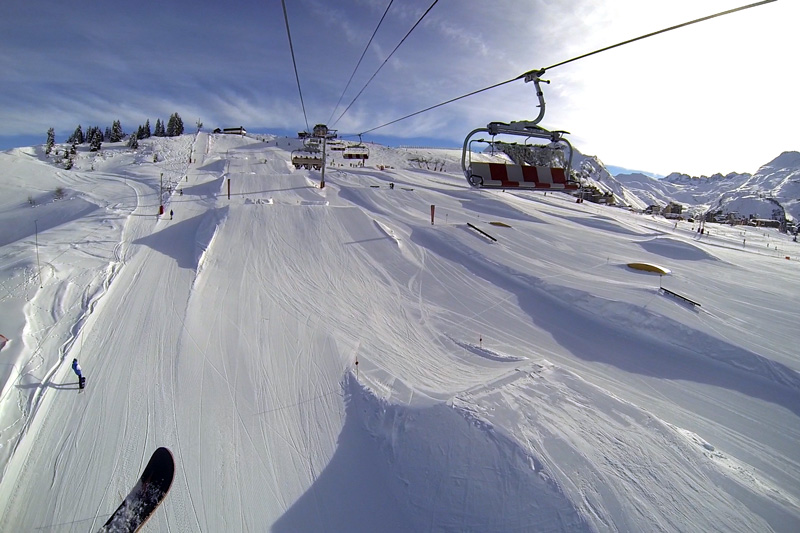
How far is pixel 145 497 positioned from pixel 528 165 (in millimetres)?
9635

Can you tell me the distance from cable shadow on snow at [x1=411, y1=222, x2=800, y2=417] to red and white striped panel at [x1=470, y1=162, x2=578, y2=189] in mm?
4997

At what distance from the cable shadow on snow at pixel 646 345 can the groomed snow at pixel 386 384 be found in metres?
0.07

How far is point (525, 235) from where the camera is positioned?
19969 millimetres

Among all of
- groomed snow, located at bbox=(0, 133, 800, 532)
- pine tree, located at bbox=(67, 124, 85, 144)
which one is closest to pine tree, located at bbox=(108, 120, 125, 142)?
pine tree, located at bbox=(67, 124, 85, 144)

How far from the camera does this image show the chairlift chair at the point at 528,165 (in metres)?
6.85

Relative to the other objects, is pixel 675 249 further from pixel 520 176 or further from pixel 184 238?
pixel 184 238

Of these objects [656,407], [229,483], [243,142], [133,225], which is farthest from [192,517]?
[243,142]

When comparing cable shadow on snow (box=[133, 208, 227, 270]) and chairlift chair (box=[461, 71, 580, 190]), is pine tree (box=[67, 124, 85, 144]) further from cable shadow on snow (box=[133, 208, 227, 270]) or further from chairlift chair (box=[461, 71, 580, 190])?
chairlift chair (box=[461, 71, 580, 190])

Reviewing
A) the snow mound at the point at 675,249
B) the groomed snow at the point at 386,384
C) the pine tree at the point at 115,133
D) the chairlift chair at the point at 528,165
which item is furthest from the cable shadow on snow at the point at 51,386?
the pine tree at the point at 115,133

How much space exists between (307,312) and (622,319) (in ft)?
33.8

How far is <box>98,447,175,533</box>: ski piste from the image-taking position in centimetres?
446

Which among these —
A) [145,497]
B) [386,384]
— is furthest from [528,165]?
[145,497]

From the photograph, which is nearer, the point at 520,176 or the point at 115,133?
the point at 520,176

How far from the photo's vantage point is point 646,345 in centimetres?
991
